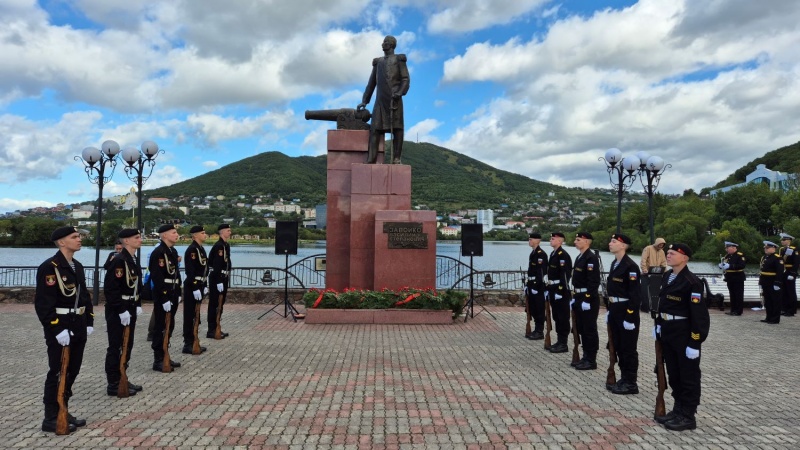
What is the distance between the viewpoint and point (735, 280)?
12008 mm

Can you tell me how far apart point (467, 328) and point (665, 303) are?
16.9 feet

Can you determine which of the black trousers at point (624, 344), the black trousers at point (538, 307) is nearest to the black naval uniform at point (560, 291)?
the black trousers at point (538, 307)

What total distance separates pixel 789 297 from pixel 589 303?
28.9 ft

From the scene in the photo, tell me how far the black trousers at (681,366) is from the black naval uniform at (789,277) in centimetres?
906

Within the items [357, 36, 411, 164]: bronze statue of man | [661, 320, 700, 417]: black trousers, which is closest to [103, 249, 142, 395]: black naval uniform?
[661, 320, 700, 417]: black trousers

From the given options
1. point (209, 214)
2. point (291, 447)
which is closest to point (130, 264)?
point (291, 447)

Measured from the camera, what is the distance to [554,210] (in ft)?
251

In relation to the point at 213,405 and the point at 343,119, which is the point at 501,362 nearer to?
the point at 213,405

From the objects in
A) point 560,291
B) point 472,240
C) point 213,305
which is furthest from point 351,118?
point 560,291

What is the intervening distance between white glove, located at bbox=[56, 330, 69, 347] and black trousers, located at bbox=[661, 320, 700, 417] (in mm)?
5595

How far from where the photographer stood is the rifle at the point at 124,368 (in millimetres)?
5316

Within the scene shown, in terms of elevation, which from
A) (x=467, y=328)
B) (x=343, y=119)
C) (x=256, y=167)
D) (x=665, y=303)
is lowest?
(x=467, y=328)

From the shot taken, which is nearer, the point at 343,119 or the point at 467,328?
the point at 467,328

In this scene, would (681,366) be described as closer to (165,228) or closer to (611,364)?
(611,364)
